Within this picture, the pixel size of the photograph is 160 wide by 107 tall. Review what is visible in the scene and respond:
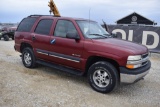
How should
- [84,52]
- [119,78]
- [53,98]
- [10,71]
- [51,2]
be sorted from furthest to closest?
[51,2], [10,71], [84,52], [119,78], [53,98]

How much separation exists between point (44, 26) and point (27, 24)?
1037mm

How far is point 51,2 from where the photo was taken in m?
13.8

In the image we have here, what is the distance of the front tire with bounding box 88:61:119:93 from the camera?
16.8 feet

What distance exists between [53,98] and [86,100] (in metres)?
0.75

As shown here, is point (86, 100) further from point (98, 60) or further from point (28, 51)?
point (28, 51)

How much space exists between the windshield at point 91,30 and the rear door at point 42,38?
113cm

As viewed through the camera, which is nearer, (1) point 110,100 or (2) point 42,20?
(1) point 110,100

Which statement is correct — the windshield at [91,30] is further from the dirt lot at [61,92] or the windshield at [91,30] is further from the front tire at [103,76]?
the dirt lot at [61,92]

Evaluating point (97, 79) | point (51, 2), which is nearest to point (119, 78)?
point (97, 79)

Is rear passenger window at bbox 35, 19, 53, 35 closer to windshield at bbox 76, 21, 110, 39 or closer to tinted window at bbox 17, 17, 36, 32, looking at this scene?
tinted window at bbox 17, 17, 36, 32

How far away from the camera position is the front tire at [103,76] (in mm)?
5113

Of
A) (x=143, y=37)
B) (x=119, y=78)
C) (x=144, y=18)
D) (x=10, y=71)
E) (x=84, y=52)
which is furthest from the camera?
(x=144, y=18)

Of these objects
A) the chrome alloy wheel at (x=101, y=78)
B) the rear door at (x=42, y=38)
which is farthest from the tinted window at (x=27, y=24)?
the chrome alloy wheel at (x=101, y=78)

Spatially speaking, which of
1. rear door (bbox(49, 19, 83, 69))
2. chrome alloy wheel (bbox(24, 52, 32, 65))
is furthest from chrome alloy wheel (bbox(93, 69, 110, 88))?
chrome alloy wheel (bbox(24, 52, 32, 65))
